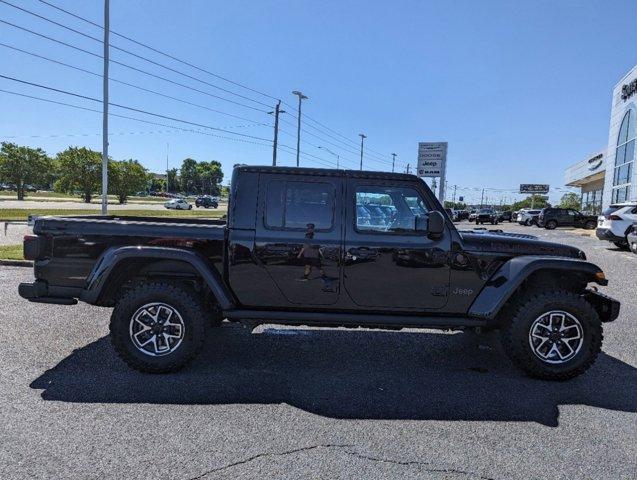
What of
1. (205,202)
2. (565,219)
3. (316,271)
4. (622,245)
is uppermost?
(565,219)

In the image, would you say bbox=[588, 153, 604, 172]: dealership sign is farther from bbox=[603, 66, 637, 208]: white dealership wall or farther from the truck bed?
the truck bed

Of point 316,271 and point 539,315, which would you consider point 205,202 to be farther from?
point 539,315

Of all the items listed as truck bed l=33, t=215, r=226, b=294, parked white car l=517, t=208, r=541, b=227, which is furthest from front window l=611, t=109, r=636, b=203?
truck bed l=33, t=215, r=226, b=294

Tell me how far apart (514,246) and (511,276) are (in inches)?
13.8

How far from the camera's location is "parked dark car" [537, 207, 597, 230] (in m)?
35.9

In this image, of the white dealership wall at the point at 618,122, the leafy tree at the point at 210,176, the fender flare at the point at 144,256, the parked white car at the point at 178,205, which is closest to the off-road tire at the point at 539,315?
the fender flare at the point at 144,256

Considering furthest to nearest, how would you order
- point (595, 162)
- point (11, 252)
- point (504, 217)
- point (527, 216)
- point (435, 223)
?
point (504, 217) < point (595, 162) < point (527, 216) < point (11, 252) < point (435, 223)

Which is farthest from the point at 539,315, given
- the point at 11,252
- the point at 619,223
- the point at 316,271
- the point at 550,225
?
the point at 550,225

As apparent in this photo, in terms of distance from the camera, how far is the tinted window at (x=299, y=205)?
14.2 ft

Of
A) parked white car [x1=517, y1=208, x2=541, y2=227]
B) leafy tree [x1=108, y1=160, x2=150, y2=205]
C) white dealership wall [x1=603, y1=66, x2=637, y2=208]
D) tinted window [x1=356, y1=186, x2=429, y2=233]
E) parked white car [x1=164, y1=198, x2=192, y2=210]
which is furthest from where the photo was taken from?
leafy tree [x1=108, y1=160, x2=150, y2=205]

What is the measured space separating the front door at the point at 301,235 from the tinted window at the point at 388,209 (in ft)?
0.72

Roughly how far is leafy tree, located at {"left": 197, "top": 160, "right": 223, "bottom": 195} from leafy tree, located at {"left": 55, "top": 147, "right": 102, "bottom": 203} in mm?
91221

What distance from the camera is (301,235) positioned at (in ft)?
14.1

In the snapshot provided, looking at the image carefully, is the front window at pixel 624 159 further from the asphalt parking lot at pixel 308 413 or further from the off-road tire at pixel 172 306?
the off-road tire at pixel 172 306
